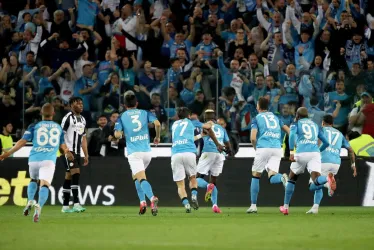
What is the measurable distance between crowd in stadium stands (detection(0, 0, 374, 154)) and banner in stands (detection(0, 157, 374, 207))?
91 cm

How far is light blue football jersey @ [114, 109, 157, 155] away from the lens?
53.7 feet

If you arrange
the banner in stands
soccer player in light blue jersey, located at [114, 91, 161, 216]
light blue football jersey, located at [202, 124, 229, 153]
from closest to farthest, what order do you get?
soccer player in light blue jersey, located at [114, 91, 161, 216]
light blue football jersey, located at [202, 124, 229, 153]
the banner in stands

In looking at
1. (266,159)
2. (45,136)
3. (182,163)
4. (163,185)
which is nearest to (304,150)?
(266,159)

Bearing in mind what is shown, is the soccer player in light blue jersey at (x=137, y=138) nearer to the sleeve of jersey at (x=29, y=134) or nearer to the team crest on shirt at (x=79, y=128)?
the sleeve of jersey at (x=29, y=134)

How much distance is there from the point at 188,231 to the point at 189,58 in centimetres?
1194

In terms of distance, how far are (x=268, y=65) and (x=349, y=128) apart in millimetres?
2943

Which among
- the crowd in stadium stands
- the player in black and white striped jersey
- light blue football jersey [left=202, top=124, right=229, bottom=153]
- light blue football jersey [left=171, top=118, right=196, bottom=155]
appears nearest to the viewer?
light blue football jersey [left=171, top=118, right=196, bottom=155]

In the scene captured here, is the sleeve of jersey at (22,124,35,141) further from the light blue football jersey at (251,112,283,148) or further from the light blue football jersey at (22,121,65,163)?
the light blue football jersey at (251,112,283,148)

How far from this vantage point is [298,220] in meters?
15.0

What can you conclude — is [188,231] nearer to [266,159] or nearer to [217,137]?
[266,159]

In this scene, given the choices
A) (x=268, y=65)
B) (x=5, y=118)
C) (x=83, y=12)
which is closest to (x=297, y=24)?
(x=268, y=65)

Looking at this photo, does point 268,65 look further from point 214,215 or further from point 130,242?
point 130,242

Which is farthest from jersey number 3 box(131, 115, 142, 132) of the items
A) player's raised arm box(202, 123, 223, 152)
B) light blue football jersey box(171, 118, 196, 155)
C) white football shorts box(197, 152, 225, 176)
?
white football shorts box(197, 152, 225, 176)

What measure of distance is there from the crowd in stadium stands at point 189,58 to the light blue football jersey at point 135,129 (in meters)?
4.82
